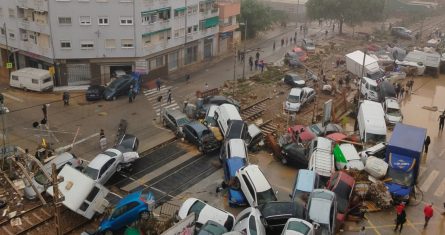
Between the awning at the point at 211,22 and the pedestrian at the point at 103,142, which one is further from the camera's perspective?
the awning at the point at 211,22

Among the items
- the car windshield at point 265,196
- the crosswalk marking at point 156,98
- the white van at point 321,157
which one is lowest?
the crosswalk marking at point 156,98

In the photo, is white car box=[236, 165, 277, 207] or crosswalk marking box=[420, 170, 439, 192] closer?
white car box=[236, 165, 277, 207]

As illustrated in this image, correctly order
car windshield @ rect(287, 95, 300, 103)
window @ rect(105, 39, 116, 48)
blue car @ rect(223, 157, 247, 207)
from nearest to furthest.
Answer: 1. blue car @ rect(223, 157, 247, 207)
2. car windshield @ rect(287, 95, 300, 103)
3. window @ rect(105, 39, 116, 48)

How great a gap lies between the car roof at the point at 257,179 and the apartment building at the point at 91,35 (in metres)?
22.9

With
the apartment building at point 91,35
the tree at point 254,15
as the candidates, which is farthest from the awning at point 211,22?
the tree at point 254,15

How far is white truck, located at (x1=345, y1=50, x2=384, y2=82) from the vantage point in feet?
149

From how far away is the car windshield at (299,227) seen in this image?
1877 centimetres

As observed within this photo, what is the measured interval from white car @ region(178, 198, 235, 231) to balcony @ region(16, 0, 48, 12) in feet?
85.9

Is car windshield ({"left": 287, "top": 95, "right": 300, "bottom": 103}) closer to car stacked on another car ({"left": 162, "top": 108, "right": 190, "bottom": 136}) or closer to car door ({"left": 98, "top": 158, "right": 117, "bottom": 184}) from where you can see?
car stacked on another car ({"left": 162, "top": 108, "right": 190, "bottom": 136})

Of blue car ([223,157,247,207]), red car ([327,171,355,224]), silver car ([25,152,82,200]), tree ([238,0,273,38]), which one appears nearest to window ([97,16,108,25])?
silver car ([25,152,82,200])

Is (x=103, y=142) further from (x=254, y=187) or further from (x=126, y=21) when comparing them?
(x=126, y=21)

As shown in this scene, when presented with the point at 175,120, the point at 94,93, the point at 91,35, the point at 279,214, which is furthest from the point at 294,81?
the point at 279,214

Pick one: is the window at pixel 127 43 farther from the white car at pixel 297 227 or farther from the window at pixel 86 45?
the white car at pixel 297 227

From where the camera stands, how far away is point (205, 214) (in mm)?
21047
